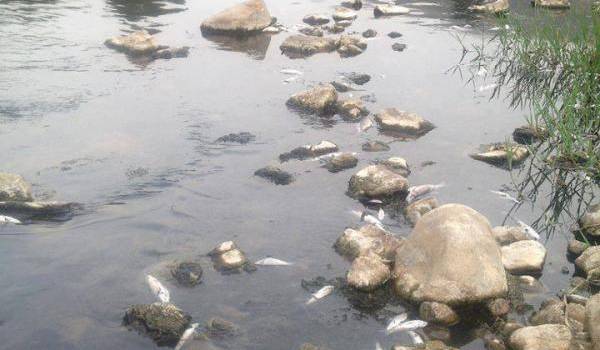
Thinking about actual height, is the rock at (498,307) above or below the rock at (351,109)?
below

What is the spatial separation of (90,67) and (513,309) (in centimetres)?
1222

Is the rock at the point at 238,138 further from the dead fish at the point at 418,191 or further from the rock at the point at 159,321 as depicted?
the rock at the point at 159,321

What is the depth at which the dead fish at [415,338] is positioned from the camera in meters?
6.53

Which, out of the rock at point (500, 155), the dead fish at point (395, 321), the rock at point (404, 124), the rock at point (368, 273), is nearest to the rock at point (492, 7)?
the rock at point (404, 124)

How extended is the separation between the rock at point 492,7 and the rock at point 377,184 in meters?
13.2

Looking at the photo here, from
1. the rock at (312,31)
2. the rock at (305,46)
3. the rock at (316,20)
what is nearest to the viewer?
the rock at (305,46)

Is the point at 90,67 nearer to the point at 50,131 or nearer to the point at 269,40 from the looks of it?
the point at 50,131

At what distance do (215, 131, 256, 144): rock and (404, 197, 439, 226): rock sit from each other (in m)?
3.82

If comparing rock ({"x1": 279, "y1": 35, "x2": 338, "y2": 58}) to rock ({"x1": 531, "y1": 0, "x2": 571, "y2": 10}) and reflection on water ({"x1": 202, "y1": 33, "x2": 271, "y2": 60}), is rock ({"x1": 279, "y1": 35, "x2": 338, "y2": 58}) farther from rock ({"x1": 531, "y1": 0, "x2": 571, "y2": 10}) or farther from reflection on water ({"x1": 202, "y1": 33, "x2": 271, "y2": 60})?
rock ({"x1": 531, "y1": 0, "x2": 571, "y2": 10})

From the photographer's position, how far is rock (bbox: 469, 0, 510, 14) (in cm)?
2103

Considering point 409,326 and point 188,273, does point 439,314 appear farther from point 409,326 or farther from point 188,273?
point 188,273

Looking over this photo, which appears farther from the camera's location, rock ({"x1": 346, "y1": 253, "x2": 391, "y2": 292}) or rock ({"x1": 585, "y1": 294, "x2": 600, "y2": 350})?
rock ({"x1": 346, "y1": 253, "x2": 391, "y2": 292})

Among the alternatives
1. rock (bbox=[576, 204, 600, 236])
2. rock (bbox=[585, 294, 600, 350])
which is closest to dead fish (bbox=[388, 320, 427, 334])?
rock (bbox=[585, 294, 600, 350])

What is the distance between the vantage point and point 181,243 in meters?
8.41
